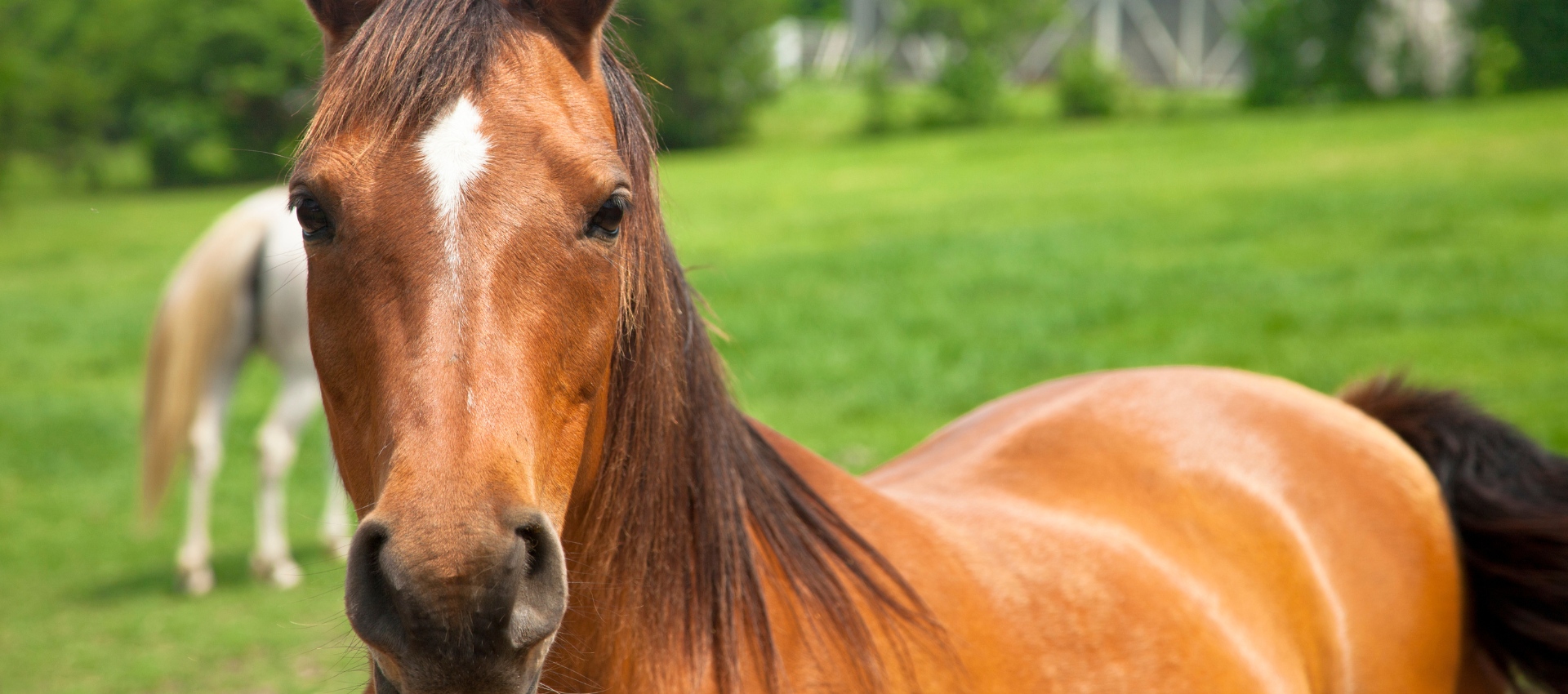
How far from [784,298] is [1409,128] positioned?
1146 cm

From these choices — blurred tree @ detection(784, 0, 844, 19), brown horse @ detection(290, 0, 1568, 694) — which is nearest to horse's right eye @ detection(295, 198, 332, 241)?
brown horse @ detection(290, 0, 1568, 694)

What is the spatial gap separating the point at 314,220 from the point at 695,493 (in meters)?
0.63

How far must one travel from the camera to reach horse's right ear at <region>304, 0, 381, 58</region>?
1643 mm

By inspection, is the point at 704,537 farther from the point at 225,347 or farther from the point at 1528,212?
the point at 1528,212

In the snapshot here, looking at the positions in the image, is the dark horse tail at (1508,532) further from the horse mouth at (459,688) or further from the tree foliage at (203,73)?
the tree foliage at (203,73)

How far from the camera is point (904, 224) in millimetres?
15797

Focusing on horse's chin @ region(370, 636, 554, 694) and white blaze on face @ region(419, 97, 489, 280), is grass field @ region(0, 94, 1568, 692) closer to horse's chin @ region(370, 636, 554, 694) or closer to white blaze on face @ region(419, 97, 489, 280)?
white blaze on face @ region(419, 97, 489, 280)

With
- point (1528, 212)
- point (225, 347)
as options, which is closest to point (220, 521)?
point (225, 347)

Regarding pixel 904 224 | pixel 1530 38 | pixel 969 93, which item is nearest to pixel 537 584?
pixel 904 224

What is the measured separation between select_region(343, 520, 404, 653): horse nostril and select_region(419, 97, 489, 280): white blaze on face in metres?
0.30

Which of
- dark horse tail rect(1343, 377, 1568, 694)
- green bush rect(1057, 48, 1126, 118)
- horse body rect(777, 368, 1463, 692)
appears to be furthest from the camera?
green bush rect(1057, 48, 1126, 118)

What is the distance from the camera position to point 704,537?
1.69 meters

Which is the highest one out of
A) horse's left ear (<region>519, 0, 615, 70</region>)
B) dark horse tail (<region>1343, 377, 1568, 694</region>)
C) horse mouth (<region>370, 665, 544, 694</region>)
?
horse's left ear (<region>519, 0, 615, 70</region>)

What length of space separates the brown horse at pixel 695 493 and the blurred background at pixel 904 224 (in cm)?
45
